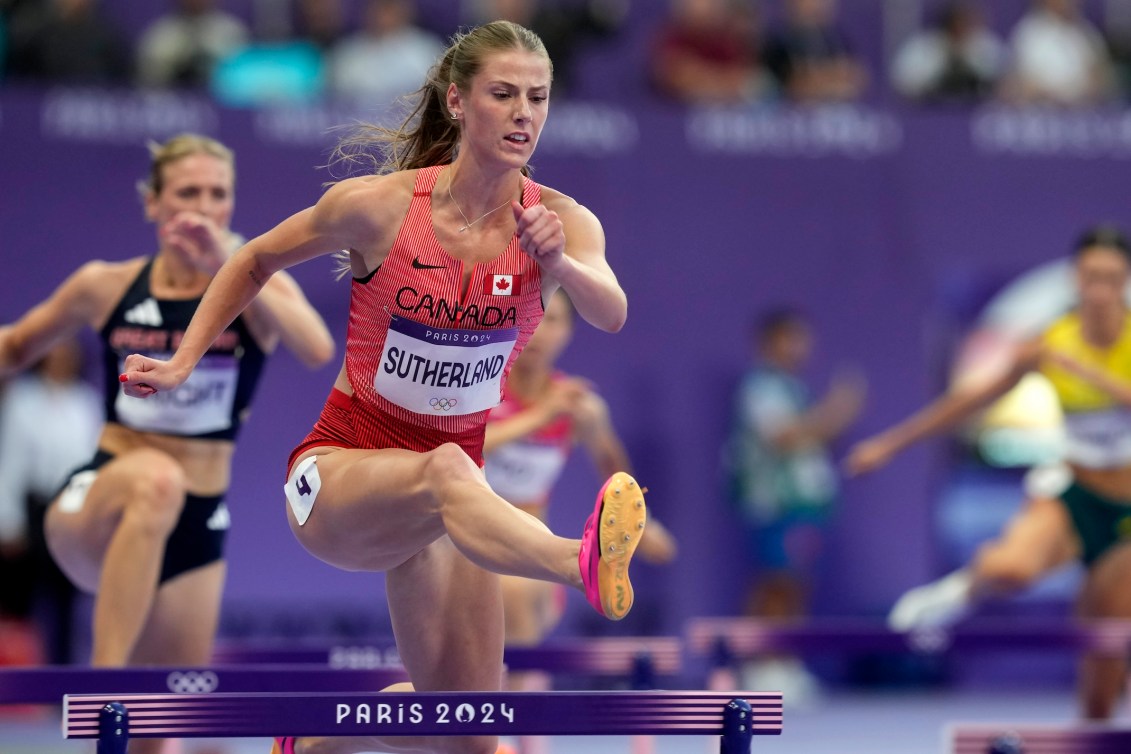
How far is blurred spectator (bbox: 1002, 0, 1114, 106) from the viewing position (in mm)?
10570

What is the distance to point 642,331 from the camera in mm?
9766

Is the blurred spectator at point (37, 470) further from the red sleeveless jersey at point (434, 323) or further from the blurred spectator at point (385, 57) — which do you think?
the red sleeveless jersey at point (434, 323)

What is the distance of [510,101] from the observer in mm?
3865

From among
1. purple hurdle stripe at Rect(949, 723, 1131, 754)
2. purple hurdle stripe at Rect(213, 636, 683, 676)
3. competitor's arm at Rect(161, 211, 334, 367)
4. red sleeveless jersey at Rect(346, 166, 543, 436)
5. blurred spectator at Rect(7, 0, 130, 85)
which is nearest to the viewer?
red sleeveless jersey at Rect(346, 166, 543, 436)

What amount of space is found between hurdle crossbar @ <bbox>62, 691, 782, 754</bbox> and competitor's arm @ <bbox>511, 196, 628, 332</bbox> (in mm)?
901

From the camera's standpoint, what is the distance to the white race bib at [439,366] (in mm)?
3930

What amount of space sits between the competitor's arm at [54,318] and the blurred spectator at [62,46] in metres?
4.11

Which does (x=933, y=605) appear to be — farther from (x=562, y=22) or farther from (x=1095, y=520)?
(x=562, y=22)

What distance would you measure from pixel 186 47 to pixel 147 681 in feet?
18.6

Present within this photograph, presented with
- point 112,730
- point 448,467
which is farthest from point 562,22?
point 112,730

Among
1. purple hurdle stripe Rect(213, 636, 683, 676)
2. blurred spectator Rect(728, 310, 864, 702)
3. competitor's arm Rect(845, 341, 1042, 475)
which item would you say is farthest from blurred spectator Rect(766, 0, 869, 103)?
purple hurdle stripe Rect(213, 636, 683, 676)

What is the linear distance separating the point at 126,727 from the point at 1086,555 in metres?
4.09

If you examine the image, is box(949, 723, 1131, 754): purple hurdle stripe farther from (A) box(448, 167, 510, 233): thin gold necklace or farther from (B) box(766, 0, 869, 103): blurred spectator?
(B) box(766, 0, 869, 103): blurred spectator

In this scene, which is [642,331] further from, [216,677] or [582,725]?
[582,725]
